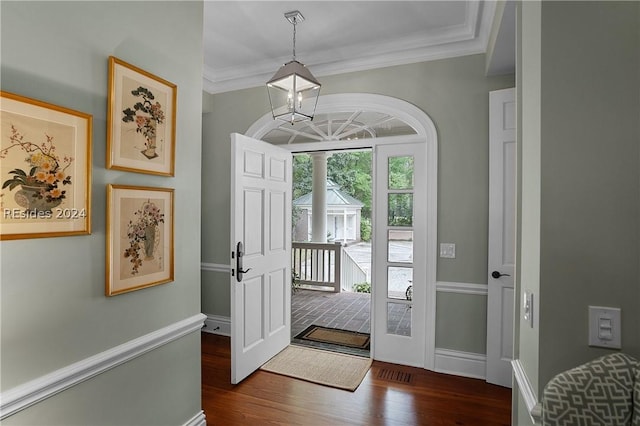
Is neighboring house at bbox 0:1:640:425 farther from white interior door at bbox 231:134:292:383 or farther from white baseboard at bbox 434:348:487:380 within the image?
white baseboard at bbox 434:348:487:380

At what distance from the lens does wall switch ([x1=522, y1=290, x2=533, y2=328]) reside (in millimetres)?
1255

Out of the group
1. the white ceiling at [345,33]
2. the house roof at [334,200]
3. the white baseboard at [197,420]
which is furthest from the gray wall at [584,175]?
the house roof at [334,200]

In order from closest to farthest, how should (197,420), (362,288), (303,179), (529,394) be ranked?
(529,394) → (197,420) → (362,288) → (303,179)

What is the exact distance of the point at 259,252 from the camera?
323cm

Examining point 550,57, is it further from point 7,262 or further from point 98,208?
point 7,262

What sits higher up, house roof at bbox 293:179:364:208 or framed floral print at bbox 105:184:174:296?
house roof at bbox 293:179:364:208

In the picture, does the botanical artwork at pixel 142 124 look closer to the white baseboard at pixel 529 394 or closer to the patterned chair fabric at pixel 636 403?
the white baseboard at pixel 529 394

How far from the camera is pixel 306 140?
4.01m

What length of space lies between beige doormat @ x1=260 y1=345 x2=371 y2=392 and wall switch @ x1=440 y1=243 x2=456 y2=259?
48.3 inches

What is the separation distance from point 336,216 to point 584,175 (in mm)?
10027

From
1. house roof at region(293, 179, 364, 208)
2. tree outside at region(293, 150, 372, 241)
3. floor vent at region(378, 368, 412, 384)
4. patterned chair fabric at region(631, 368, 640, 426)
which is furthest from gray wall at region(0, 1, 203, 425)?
tree outside at region(293, 150, 372, 241)

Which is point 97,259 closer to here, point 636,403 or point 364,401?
point 636,403

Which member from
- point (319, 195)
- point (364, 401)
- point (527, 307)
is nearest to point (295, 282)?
point (319, 195)

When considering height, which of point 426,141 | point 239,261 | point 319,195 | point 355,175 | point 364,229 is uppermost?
point 355,175
